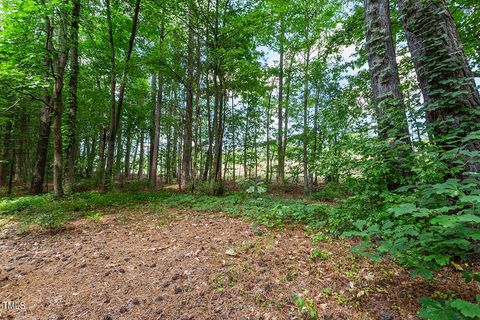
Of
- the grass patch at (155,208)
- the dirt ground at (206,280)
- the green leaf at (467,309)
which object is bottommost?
the dirt ground at (206,280)

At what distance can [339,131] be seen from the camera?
3734mm

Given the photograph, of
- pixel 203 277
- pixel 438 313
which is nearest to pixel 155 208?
pixel 203 277

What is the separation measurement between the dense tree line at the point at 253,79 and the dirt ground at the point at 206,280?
131 centimetres

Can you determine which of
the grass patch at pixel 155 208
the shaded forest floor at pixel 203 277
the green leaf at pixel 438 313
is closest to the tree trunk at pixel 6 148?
the grass patch at pixel 155 208

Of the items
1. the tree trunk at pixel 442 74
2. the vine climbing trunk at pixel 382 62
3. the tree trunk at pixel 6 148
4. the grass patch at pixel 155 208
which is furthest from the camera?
the tree trunk at pixel 6 148

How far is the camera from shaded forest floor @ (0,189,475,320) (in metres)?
2.18

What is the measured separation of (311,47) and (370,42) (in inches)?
395

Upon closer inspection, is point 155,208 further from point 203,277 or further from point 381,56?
point 381,56

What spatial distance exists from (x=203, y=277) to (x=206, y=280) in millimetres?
70

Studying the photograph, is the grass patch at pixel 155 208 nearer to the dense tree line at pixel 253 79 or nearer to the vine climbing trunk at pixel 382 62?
the dense tree line at pixel 253 79

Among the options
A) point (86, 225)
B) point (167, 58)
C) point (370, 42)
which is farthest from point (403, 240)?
point (167, 58)

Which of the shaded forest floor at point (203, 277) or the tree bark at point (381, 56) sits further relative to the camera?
the tree bark at point (381, 56)

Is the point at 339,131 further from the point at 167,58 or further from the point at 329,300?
the point at 167,58

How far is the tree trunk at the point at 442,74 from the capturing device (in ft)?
7.91
